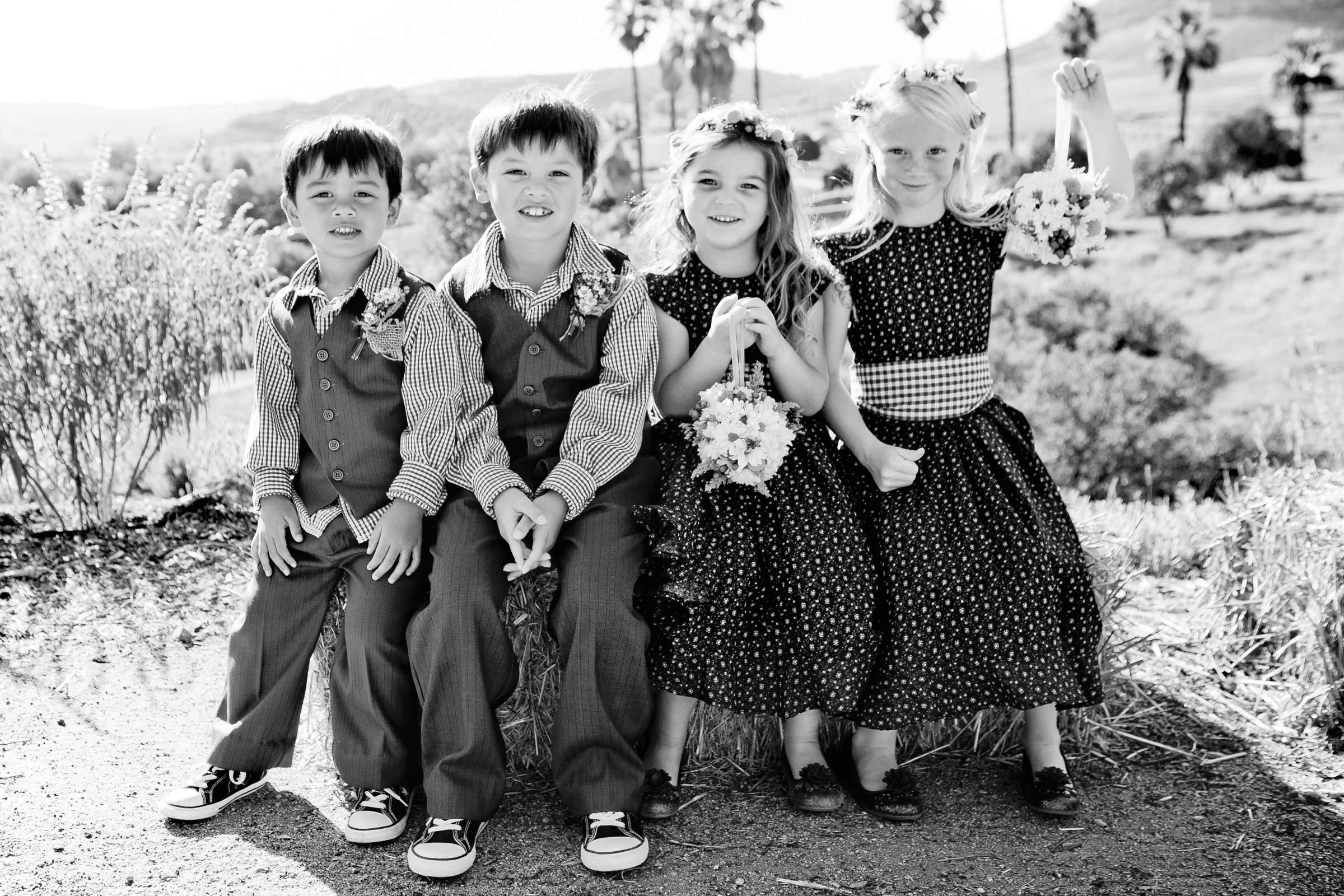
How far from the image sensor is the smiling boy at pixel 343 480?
→ 2.72 m

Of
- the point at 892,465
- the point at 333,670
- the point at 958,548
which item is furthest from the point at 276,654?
the point at 958,548

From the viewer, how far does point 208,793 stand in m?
2.73

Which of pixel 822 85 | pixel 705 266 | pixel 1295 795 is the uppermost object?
pixel 822 85

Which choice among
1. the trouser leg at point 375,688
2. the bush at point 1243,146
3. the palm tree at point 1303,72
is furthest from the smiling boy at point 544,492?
the palm tree at point 1303,72

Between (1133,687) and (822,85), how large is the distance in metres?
155

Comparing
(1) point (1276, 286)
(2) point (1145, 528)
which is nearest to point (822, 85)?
(1) point (1276, 286)

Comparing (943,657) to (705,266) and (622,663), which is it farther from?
(705,266)

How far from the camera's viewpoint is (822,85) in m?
149

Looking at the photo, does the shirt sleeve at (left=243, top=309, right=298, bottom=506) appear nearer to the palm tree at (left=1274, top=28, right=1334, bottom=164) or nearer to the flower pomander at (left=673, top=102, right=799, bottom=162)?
the flower pomander at (left=673, top=102, right=799, bottom=162)

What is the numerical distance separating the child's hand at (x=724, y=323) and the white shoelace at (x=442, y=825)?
4.35 feet

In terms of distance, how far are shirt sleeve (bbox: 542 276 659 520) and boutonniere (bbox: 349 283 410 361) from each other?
0.49 m

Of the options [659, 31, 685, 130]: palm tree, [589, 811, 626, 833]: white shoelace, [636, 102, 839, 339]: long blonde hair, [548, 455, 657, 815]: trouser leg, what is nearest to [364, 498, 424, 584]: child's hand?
[548, 455, 657, 815]: trouser leg

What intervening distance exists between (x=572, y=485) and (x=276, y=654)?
2.90 ft

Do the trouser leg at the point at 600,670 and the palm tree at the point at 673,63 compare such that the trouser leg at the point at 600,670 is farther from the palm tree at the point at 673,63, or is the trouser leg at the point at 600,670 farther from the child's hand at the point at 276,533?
the palm tree at the point at 673,63
